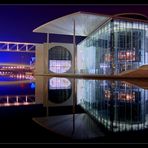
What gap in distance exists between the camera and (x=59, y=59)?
1341 inches

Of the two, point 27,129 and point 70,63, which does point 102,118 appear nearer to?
point 27,129

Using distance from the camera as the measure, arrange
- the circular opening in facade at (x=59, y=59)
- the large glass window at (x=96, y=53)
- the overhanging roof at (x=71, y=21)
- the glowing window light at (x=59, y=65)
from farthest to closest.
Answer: the glowing window light at (x=59, y=65) < the circular opening in facade at (x=59, y=59) < the large glass window at (x=96, y=53) < the overhanging roof at (x=71, y=21)

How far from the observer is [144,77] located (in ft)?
79.2

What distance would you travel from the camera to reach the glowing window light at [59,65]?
33.6 metres

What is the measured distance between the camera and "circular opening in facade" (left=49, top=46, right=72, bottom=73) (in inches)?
1316

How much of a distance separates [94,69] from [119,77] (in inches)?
277

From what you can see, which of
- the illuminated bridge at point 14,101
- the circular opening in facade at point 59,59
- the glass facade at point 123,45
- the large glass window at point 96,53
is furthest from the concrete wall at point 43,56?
the illuminated bridge at point 14,101

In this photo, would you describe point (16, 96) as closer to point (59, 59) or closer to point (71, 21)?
point (71, 21)

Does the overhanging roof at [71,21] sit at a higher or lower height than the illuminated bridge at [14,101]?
higher

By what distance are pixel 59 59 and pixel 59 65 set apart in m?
0.85

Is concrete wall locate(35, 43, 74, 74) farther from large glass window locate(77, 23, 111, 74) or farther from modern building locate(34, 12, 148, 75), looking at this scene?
modern building locate(34, 12, 148, 75)

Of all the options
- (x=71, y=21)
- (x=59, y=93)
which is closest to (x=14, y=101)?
(x=59, y=93)

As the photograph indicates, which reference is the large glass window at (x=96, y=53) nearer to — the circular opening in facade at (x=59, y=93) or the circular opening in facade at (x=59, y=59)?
the circular opening in facade at (x=59, y=59)
